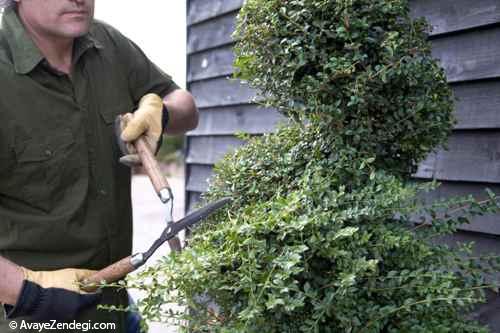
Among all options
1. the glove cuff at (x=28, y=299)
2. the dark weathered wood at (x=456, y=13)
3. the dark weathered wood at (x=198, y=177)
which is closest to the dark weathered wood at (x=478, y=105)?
the dark weathered wood at (x=456, y=13)

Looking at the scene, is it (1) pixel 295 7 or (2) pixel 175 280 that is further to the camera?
(1) pixel 295 7

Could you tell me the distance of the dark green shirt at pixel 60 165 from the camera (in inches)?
76.6

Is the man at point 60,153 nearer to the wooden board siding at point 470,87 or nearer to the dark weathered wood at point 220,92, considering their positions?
the wooden board siding at point 470,87

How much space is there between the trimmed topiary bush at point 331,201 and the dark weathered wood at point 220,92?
179 centimetres

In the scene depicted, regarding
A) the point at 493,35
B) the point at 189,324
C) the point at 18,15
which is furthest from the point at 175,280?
the point at 493,35

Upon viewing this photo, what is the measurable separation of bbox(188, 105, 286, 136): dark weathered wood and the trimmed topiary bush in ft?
4.80

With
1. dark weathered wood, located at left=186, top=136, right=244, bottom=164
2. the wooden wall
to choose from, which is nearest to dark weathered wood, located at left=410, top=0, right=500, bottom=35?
the wooden wall

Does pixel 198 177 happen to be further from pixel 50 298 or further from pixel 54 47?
pixel 50 298

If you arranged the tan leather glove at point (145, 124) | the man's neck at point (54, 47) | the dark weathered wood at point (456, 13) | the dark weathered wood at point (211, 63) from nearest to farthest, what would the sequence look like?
1. the tan leather glove at point (145, 124)
2. the man's neck at point (54, 47)
3. the dark weathered wood at point (456, 13)
4. the dark weathered wood at point (211, 63)

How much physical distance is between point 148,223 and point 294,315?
6.87m

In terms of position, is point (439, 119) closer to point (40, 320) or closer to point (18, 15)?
point (40, 320)

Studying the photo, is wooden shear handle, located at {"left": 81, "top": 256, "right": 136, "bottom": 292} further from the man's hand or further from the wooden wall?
the wooden wall

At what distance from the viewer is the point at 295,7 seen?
1747 millimetres

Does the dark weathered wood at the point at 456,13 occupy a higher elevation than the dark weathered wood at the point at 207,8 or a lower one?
lower
